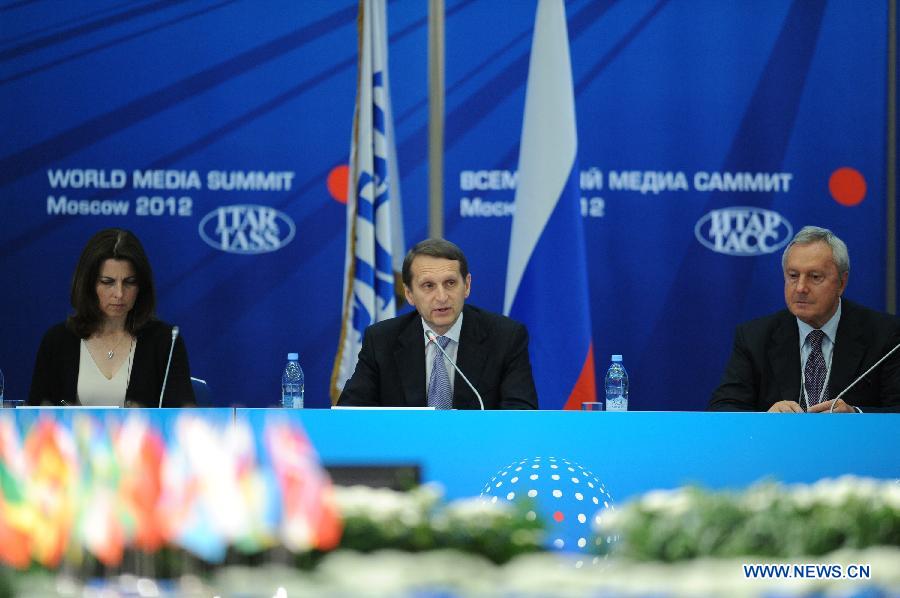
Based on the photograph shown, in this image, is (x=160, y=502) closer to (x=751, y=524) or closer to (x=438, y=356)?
(x=751, y=524)

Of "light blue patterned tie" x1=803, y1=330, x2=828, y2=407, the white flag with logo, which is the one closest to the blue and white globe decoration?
"light blue patterned tie" x1=803, y1=330, x2=828, y2=407

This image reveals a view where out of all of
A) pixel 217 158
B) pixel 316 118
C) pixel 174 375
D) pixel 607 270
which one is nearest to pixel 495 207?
pixel 607 270

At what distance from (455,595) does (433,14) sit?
15.5 feet

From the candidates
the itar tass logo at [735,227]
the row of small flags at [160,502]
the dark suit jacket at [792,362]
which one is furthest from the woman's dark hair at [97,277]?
the itar tass logo at [735,227]

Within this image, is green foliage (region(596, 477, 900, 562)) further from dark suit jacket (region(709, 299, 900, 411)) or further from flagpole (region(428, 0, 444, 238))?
flagpole (region(428, 0, 444, 238))

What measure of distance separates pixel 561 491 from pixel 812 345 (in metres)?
1.52

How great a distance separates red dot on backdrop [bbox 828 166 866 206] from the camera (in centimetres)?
563

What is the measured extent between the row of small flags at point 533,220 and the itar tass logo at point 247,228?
0.80 metres

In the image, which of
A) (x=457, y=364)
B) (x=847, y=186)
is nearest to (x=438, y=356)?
(x=457, y=364)

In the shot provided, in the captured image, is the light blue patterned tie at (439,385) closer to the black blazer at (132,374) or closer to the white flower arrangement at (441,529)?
the black blazer at (132,374)

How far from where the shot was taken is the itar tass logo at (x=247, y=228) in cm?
562

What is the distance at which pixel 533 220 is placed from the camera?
189 inches

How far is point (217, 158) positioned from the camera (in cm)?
559

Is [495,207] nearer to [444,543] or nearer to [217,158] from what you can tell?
[217,158]
